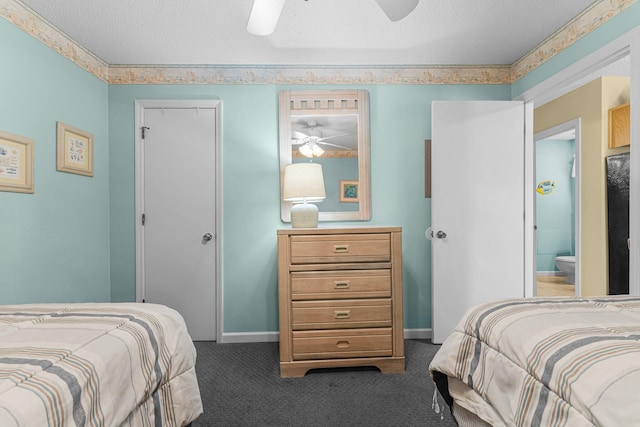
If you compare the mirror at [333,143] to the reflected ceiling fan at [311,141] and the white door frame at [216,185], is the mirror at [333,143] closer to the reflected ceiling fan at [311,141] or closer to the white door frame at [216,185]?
the reflected ceiling fan at [311,141]

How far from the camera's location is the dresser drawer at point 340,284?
2.55 metres

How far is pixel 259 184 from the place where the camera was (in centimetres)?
326

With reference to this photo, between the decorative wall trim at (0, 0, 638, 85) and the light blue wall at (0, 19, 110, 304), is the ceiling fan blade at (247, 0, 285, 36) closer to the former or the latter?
the decorative wall trim at (0, 0, 638, 85)

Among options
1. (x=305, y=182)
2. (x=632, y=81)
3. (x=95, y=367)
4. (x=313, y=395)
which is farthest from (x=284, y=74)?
(x=95, y=367)

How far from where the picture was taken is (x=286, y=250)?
2.54 meters

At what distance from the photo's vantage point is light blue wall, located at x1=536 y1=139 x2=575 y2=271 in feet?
20.2

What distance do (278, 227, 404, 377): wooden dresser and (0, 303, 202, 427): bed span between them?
1148 millimetres

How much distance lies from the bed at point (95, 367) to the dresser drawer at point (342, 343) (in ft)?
3.85

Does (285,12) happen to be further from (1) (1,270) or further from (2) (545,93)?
(1) (1,270)

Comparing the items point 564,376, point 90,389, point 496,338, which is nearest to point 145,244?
point 90,389

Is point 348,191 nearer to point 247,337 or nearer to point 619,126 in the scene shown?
point 247,337

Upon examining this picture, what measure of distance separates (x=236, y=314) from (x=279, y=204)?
3.26ft

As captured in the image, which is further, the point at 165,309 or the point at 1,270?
the point at 1,270

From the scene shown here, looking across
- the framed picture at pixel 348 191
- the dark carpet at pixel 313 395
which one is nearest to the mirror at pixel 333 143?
the framed picture at pixel 348 191
